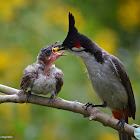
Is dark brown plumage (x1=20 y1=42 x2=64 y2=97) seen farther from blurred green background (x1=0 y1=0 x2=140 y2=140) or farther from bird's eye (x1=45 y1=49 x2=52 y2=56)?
blurred green background (x1=0 y1=0 x2=140 y2=140)

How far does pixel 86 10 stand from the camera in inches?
218

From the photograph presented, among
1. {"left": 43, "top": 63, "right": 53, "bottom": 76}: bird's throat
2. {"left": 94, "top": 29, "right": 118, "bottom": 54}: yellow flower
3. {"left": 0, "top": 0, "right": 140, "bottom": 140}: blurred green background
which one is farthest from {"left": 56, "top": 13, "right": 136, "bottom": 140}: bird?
{"left": 94, "top": 29, "right": 118, "bottom": 54}: yellow flower

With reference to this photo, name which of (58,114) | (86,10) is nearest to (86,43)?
(58,114)

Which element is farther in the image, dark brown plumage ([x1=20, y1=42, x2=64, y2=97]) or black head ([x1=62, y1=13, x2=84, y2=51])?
black head ([x1=62, y1=13, x2=84, y2=51])

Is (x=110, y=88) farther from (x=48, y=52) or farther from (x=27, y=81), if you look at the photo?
(x=27, y=81)

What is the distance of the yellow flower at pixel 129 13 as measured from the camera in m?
5.55

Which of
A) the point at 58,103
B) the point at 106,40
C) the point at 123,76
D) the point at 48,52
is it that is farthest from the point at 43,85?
the point at 106,40

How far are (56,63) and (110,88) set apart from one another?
1.07 m

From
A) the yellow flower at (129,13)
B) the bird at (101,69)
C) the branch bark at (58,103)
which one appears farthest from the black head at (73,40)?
the yellow flower at (129,13)

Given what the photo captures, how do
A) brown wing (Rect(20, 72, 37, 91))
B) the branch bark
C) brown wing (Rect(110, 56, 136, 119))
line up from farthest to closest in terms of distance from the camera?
brown wing (Rect(110, 56, 136, 119))
brown wing (Rect(20, 72, 37, 91))
the branch bark

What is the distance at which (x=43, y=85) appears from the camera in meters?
2.89

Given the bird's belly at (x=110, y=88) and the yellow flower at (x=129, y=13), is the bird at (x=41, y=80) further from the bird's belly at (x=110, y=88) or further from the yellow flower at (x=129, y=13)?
the yellow flower at (x=129, y=13)

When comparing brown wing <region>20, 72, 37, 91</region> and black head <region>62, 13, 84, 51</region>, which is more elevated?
black head <region>62, 13, 84, 51</region>

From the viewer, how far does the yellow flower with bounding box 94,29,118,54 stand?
4.76m
